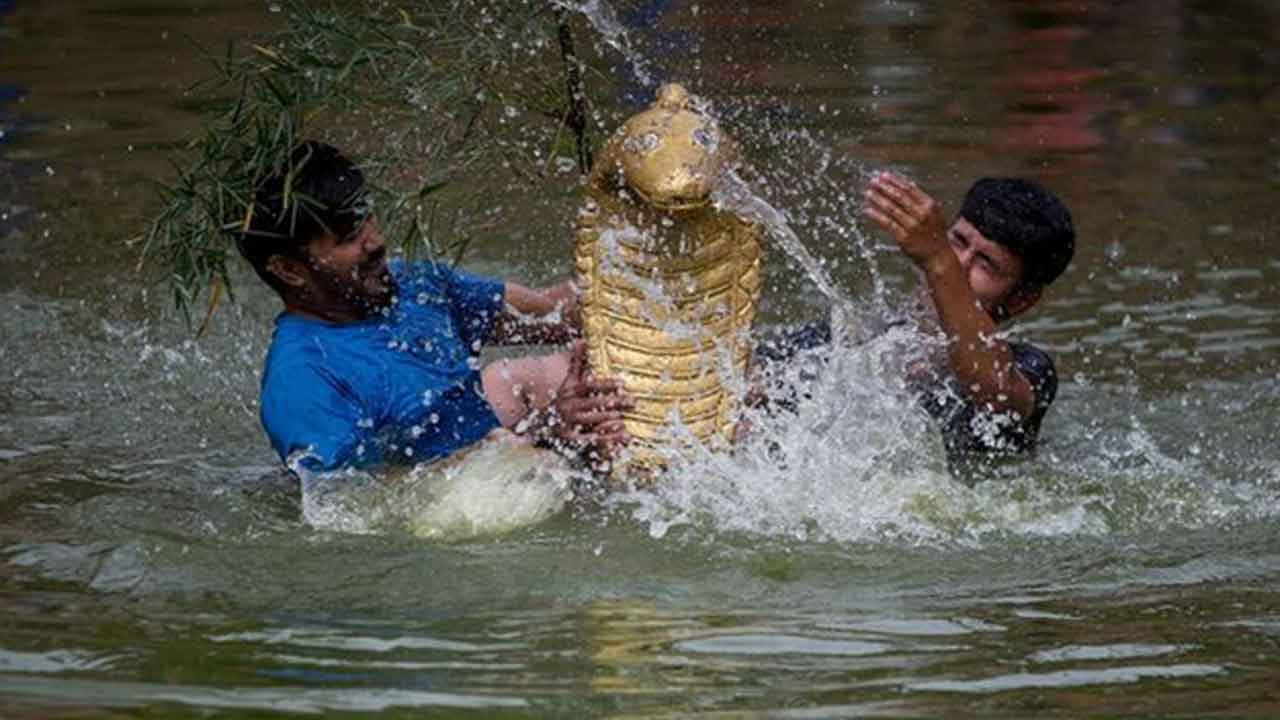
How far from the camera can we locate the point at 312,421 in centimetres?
673

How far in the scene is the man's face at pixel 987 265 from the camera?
738 centimetres

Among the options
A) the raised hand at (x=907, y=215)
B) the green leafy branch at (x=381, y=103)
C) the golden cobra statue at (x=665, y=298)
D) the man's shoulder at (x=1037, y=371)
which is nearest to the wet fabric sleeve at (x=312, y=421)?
Answer: the green leafy branch at (x=381, y=103)

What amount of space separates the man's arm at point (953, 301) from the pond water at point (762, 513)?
0.89ft

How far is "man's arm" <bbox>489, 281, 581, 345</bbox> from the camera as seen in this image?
7539mm

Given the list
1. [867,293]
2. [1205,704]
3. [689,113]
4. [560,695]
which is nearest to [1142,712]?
[1205,704]

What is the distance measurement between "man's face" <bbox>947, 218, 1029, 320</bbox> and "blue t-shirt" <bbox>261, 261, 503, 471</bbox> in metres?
1.36

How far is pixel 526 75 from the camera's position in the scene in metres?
7.11

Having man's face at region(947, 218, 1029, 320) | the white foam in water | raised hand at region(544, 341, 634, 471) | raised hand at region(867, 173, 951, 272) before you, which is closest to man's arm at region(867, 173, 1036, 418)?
raised hand at region(867, 173, 951, 272)

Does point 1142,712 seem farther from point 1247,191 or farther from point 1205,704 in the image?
point 1247,191

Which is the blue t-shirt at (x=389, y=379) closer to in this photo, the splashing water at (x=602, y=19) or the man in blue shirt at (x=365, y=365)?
the man in blue shirt at (x=365, y=365)

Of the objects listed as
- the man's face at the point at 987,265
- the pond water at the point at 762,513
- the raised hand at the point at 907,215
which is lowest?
the pond water at the point at 762,513

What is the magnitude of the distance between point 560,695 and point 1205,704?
53.6 inches

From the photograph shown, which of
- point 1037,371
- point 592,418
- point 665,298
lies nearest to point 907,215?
point 665,298

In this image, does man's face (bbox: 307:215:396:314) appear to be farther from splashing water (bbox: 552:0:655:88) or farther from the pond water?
splashing water (bbox: 552:0:655:88)
